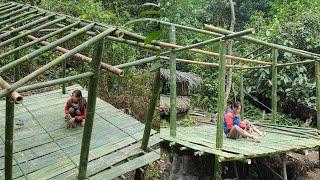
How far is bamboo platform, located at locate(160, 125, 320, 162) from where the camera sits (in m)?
4.62

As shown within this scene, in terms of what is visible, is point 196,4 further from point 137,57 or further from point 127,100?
point 127,100

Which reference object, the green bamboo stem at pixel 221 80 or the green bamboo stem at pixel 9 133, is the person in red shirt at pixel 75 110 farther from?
the green bamboo stem at pixel 221 80

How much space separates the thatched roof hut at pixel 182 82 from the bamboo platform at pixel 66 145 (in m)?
2.84

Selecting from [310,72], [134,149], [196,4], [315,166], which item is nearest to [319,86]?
[315,166]

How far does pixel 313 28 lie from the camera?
10.6 m

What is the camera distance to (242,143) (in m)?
5.41

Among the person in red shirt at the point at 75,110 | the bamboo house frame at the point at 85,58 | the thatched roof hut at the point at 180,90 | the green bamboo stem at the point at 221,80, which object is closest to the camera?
the bamboo house frame at the point at 85,58

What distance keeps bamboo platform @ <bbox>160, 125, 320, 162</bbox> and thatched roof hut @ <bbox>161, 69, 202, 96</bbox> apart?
3016 millimetres

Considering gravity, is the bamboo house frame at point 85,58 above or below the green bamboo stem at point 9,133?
above

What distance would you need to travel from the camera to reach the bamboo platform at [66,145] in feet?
14.9

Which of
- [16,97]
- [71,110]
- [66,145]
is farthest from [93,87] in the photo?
[71,110]

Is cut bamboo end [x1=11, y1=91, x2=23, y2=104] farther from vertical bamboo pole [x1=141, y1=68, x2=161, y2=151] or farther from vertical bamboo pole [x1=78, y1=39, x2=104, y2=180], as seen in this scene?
vertical bamboo pole [x1=141, y1=68, x2=161, y2=151]

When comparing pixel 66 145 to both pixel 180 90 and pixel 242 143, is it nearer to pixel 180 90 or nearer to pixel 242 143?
pixel 242 143

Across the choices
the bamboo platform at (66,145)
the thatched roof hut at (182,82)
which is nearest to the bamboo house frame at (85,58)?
the bamboo platform at (66,145)
